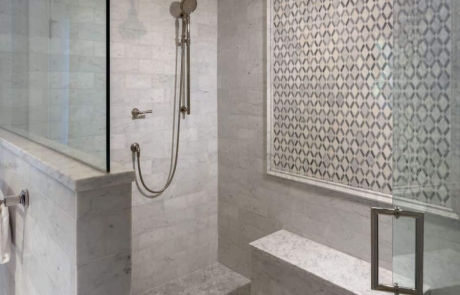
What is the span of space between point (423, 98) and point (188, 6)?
2184 mm

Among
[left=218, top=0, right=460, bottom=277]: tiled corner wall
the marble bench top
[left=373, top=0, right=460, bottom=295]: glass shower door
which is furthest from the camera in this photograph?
[left=218, top=0, right=460, bottom=277]: tiled corner wall

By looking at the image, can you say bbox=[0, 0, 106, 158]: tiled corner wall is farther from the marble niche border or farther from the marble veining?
the marble veining

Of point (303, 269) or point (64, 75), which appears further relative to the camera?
point (303, 269)

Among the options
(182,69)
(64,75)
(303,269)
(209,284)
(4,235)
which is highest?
(182,69)

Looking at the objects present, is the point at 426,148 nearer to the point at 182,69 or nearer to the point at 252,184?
the point at 252,184

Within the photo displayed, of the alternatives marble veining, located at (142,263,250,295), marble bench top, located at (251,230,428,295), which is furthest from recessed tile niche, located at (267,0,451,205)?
marble veining, located at (142,263,250,295)

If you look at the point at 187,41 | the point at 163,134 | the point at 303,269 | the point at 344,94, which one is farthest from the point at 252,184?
the point at 187,41

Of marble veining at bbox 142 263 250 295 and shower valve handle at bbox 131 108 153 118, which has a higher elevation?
shower valve handle at bbox 131 108 153 118

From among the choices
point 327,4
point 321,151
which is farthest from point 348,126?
point 327,4

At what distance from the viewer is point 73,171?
108cm

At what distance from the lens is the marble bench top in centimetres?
183

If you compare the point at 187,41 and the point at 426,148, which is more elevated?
the point at 187,41

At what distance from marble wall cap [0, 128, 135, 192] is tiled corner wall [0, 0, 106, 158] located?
0.06 meters

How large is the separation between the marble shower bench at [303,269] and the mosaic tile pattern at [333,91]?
0.46 metres
